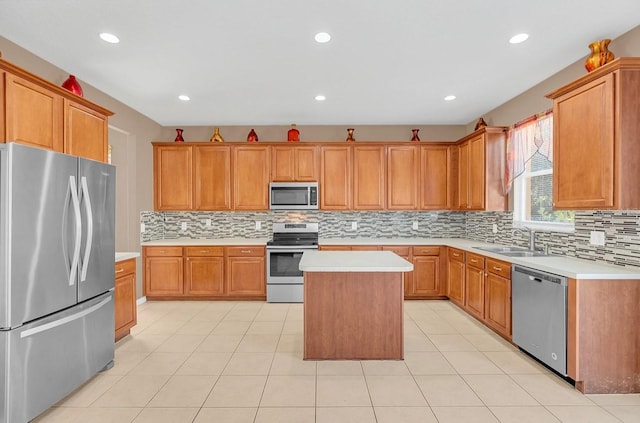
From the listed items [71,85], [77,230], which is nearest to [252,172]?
[71,85]

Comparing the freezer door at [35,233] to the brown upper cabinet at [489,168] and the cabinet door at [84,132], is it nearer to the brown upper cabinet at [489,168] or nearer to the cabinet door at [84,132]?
the cabinet door at [84,132]

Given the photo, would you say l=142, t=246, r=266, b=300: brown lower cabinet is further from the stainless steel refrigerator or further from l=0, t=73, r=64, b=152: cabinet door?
l=0, t=73, r=64, b=152: cabinet door

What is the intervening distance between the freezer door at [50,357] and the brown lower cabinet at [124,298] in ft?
1.95

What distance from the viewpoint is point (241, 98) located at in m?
4.08

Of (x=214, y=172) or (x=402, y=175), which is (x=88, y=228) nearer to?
(x=214, y=172)

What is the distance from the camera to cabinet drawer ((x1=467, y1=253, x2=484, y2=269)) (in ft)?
12.5

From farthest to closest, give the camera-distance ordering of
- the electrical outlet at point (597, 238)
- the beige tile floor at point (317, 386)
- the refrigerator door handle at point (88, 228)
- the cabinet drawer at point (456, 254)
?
the cabinet drawer at point (456, 254), the electrical outlet at point (597, 238), the refrigerator door handle at point (88, 228), the beige tile floor at point (317, 386)

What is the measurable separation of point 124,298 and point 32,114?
1.90 metres

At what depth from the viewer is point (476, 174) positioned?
14.7ft

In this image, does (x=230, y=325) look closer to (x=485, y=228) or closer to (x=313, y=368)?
(x=313, y=368)

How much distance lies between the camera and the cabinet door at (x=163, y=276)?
4.89m

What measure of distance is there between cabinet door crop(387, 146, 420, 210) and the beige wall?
45.4 inches

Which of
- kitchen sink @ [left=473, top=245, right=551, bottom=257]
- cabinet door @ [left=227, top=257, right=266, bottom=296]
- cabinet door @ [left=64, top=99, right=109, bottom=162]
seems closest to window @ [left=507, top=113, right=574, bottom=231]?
kitchen sink @ [left=473, top=245, right=551, bottom=257]

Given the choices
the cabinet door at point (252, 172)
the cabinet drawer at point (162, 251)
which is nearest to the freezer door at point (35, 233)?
the cabinet drawer at point (162, 251)
